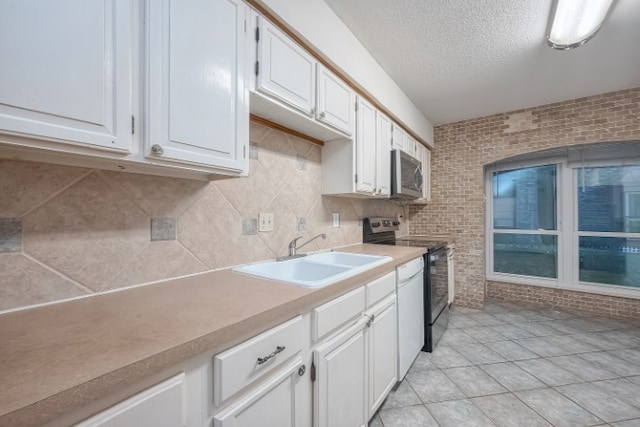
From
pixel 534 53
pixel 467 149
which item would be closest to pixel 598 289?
pixel 467 149

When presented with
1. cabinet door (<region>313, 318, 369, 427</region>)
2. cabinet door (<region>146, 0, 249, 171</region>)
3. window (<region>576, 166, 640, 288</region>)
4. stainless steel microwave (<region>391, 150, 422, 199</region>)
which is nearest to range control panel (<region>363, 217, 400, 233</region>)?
stainless steel microwave (<region>391, 150, 422, 199</region>)

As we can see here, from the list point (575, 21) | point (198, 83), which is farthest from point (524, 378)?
point (198, 83)

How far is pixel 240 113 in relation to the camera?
1.14 meters

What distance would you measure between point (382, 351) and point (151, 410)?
1.33 m

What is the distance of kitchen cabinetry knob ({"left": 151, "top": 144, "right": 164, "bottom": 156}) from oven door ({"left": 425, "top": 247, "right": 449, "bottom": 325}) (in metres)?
2.21

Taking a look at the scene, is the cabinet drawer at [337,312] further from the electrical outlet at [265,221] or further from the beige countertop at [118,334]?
the electrical outlet at [265,221]

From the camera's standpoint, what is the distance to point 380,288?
1565mm

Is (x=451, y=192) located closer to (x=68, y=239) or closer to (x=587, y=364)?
(x=587, y=364)

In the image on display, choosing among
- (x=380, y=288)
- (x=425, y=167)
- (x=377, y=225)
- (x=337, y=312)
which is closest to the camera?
(x=337, y=312)

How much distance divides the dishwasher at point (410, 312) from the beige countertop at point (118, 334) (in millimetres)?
954

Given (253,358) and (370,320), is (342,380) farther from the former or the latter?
(253,358)

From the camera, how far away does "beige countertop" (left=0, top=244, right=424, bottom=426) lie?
0.45 m

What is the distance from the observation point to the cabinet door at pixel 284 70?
4.13 feet

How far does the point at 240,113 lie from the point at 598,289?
463cm
